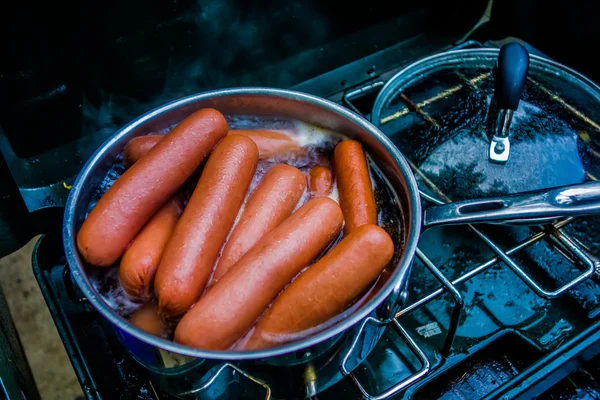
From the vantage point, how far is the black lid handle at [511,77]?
6.47 ft

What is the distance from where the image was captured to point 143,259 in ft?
4.74

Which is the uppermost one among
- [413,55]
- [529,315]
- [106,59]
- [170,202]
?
[106,59]

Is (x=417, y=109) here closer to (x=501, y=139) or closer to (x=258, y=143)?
(x=501, y=139)

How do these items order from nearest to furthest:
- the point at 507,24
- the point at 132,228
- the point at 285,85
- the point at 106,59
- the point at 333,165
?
the point at 132,228, the point at 333,165, the point at 106,59, the point at 285,85, the point at 507,24

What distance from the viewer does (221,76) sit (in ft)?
7.63

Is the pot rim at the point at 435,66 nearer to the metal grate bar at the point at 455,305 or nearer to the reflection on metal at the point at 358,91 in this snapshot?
the reflection on metal at the point at 358,91

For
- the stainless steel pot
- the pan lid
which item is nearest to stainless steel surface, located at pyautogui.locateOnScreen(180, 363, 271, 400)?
the stainless steel pot

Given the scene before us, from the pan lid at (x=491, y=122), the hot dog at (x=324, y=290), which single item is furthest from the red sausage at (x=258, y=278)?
the pan lid at (x=491, y=122)

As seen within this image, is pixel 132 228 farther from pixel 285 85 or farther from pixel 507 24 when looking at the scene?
pixel 507 24

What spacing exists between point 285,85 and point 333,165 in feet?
2.93

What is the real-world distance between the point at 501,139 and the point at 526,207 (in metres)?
0.59

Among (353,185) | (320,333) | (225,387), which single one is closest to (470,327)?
(353,185)

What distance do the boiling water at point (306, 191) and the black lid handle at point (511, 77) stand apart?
644 millimetres

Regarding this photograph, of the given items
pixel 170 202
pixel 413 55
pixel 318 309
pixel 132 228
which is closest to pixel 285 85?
pixel 413 55
